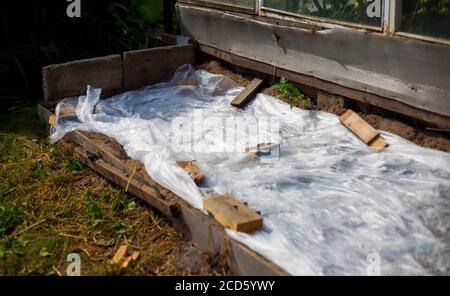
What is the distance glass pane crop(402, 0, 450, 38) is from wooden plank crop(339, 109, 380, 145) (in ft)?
2.56

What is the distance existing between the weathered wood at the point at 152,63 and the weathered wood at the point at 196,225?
1.69 metres

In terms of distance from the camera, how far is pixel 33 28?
752 cm

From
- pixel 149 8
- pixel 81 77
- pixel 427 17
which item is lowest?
pixel 81 77

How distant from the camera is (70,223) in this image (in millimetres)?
4176

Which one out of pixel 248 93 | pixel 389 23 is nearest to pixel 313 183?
pixel 389 23

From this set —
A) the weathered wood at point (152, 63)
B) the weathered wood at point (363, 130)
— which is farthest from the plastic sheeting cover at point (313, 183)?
the weathered wood at point (152, 63)

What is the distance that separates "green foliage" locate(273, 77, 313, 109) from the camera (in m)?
5.43

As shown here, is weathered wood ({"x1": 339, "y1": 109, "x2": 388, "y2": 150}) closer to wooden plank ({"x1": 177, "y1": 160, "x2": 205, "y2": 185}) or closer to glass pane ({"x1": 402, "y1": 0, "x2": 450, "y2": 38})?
glass pane ({"x1": 402, "y1": 0, "x2": 450, "y2": 38})

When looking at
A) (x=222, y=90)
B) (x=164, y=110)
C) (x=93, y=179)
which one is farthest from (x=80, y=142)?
(x=222, y=90)

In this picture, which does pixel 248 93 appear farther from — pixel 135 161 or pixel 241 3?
pixel 135 161

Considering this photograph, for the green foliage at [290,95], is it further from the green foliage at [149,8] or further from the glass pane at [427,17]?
the green foliage at [149,8]

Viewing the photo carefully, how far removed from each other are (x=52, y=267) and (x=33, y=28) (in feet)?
15.4

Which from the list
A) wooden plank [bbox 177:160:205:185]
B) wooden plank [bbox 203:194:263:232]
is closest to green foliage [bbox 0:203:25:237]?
wooden plank [bbox 177:160:205:185]

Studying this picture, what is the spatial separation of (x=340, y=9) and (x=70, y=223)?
2.87 m
